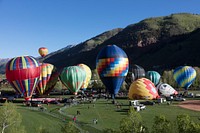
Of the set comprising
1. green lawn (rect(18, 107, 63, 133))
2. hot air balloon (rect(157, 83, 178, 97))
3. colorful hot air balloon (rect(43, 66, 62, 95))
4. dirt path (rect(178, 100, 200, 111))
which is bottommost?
green lawn (rect(18, 107, 63, 133))

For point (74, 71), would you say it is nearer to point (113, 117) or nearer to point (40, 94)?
point (40, 94)

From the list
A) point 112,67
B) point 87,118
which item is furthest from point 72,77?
point 87,118

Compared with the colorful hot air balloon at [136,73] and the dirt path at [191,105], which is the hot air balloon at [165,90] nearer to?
the dirt path at [191,105]

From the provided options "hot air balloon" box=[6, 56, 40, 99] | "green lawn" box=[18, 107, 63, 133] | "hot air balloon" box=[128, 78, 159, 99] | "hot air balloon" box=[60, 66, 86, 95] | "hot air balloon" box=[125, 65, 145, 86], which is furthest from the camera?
"hot air balloon" box=[125, 65, 145, 86]

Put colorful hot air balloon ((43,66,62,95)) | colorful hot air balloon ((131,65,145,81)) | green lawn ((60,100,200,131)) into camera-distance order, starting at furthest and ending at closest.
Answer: colorful hot air balloon ((131,65,145,81)) → colorful hot air balloon ((43,66,62,95)) → green lawn ((60,100,200,131))

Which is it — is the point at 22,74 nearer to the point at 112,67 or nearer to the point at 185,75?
the point at 112,67

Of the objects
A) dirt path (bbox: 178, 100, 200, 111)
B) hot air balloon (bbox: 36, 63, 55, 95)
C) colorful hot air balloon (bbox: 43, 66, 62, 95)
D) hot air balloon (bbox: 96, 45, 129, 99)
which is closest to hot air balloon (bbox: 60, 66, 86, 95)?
colorful hot air balloon (bbox: 43, 66, 62, 95)

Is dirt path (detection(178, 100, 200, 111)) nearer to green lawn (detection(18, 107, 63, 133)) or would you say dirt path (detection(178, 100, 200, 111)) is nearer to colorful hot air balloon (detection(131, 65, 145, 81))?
green lawn (detection(18, 107, 63, 133))

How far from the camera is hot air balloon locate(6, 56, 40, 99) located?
62719mm

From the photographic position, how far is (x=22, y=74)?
62656mm

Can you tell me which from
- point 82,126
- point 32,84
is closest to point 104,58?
point 32,84

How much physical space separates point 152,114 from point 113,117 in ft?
20.7

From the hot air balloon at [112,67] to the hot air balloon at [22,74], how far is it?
16003 mm

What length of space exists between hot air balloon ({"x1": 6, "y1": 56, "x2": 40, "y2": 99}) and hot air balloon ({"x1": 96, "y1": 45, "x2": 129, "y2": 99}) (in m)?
16.0
